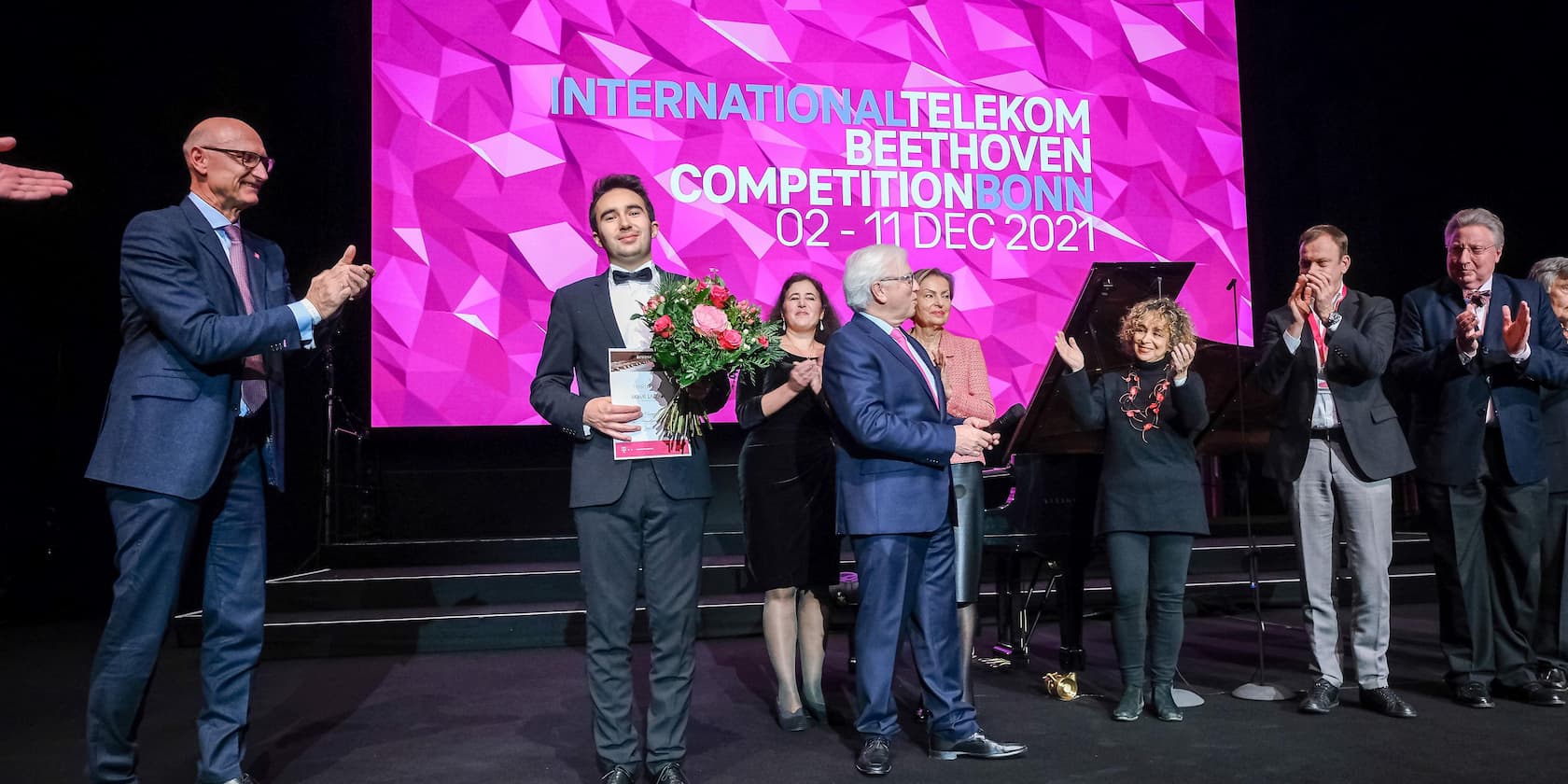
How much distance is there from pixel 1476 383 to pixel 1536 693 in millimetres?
1089

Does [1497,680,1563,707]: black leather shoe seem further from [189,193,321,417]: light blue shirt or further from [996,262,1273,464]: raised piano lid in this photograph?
[189,193,321,417]: light blue shirt

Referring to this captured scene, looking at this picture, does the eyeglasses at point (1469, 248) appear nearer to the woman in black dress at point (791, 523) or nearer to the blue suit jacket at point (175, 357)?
the woman in black dress at point (791, 523)

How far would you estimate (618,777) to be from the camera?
2.69 metres

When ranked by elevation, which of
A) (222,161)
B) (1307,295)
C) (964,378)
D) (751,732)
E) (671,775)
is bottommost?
(751,732)

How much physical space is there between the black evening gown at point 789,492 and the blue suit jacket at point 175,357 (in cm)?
161

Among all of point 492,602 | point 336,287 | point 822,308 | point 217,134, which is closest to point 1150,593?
point 822,308

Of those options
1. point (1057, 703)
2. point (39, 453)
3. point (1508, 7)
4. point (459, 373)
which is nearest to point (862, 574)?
point (1057, 703)

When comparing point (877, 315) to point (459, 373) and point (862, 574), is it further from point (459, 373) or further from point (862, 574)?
point (459, 373)

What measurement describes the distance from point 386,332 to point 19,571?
258cm

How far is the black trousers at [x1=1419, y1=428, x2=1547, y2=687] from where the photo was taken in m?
3.74

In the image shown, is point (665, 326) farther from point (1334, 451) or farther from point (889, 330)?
point (1334, 451)

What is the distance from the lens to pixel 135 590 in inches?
97.6

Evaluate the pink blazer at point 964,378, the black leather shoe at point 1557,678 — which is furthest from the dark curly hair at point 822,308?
the black leather shoe at point 1557,678

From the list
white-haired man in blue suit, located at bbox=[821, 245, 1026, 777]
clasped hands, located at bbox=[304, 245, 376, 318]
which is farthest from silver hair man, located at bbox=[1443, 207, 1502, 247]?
clasped hands, located at bbox=[304, 245, 376, 318]
